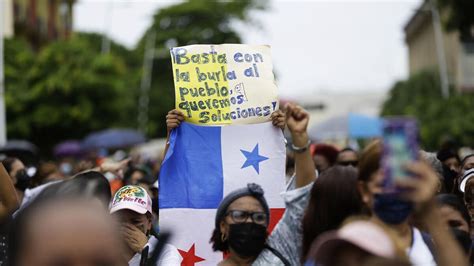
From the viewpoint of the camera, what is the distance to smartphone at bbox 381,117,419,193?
292 cm

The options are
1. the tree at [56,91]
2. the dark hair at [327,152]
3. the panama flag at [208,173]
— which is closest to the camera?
the panama flag at [208,173]

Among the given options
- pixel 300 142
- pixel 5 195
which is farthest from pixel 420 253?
pixel 5 195

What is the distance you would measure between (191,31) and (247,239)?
59453 millimetres

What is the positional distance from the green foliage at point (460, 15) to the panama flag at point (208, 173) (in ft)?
55.0

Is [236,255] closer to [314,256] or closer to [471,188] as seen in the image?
[314,256]

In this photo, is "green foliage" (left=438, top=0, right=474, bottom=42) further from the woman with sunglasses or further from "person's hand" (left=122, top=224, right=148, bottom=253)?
the woman with sunglasses

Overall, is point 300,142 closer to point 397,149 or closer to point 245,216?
point 245,216

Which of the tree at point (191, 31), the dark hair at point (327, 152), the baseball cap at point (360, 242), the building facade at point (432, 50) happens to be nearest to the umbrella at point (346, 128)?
the building facade at point (432, 50)

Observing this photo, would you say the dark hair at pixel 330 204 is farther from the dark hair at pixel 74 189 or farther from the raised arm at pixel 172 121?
the raised arm at pixel 172 121

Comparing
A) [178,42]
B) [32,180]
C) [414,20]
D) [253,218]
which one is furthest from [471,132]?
[414,20]

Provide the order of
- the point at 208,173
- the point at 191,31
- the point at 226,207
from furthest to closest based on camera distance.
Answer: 1. the point at 191,31
2. the point at 208,173
3. the point at 226,207

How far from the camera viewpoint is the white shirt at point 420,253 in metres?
3.48

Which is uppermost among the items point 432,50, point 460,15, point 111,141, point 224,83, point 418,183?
point 432,50

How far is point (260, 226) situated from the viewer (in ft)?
14.6
